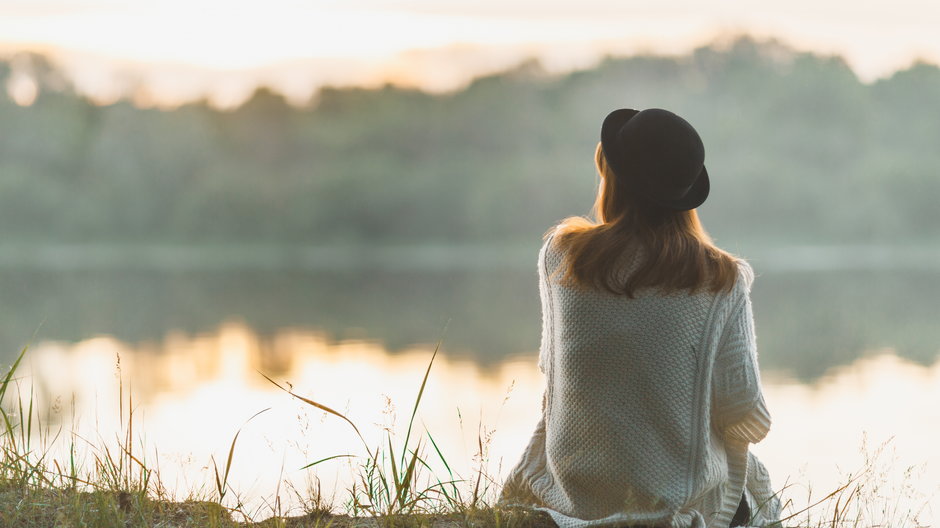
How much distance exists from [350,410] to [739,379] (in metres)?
4.85

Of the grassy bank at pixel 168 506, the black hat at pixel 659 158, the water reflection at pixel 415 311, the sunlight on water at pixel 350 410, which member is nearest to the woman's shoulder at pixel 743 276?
the black hat at pixel 659 158

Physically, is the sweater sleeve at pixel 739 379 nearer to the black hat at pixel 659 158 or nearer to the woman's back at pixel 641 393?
the woman's back at pixel 641 393

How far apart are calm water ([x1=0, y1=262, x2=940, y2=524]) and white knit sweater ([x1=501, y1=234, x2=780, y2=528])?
0.31m

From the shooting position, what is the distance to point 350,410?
6.68 meters

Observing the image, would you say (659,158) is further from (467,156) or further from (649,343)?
(467,156)

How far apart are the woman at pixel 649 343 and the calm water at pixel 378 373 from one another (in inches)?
13.1

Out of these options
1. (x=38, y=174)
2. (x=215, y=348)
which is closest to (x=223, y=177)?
(x=38, y=174)

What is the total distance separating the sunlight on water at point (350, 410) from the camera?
4559 millimetres

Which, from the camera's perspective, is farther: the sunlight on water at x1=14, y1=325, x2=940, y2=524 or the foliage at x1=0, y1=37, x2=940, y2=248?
the foliage at x1=0, y1=37, x2=940, y2=248

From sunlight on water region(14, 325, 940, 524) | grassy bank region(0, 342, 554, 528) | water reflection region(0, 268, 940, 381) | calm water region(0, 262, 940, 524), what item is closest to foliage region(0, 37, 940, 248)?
water reflection region(0, 268, 940, 381)

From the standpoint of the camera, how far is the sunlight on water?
4.56 meters

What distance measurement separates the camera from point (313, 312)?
14875mm

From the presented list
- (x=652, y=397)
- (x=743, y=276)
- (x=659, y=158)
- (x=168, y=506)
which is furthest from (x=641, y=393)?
(x=168, y=506)

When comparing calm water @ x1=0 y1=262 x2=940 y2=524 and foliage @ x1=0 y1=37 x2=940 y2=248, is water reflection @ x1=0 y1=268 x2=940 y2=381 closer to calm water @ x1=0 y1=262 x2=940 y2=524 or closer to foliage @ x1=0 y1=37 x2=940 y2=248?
calm water @ x1=0 y1=262 x2=940 y2=524
